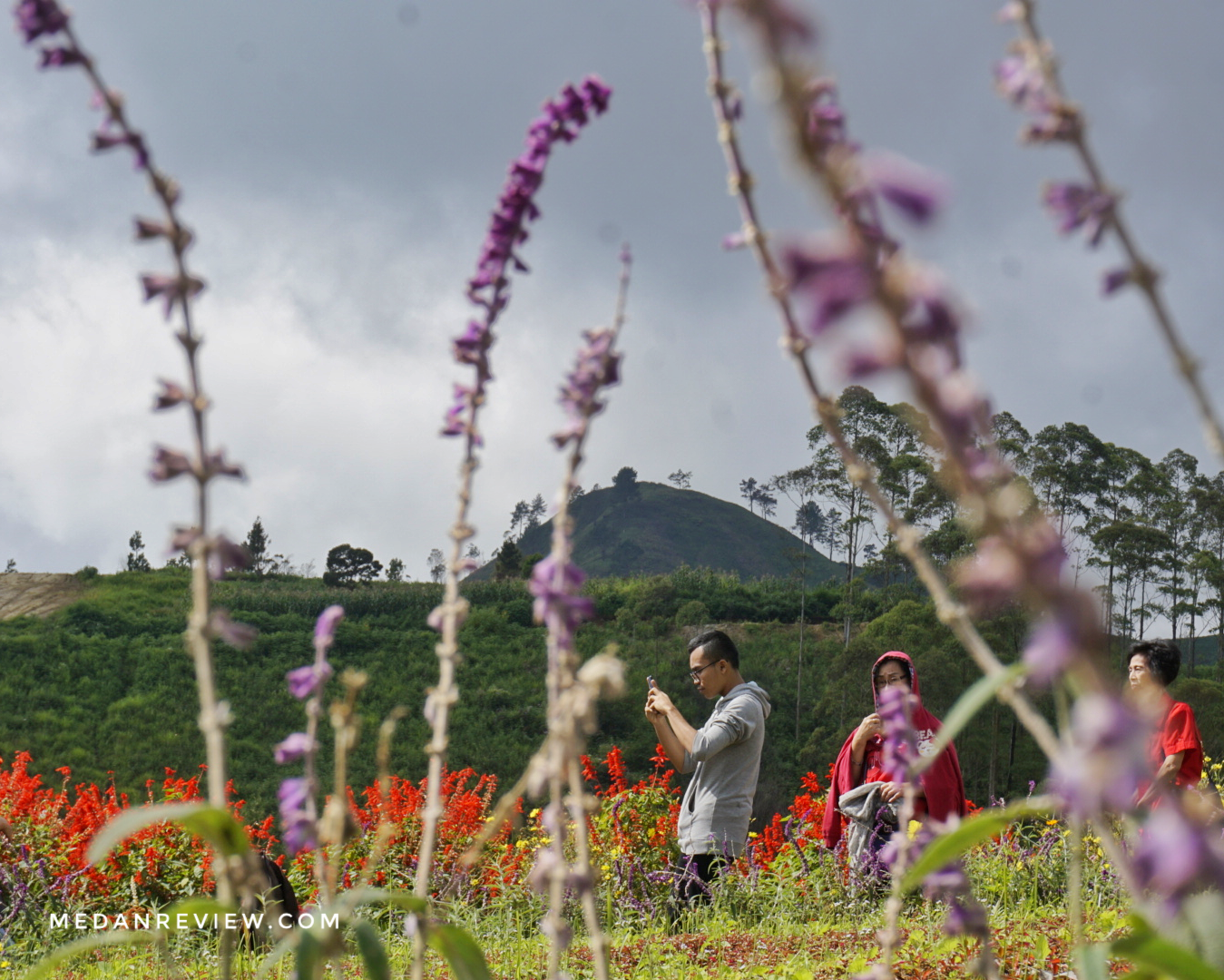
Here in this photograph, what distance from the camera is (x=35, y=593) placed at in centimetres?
4516

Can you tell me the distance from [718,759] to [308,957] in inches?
212

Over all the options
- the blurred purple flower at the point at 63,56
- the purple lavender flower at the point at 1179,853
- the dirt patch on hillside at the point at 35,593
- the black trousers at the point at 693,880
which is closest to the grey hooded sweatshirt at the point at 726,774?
the black trousers at the point at 693,880

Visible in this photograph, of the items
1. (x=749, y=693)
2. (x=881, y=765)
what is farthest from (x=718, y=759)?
(x=881, y=765)

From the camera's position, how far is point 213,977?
4516 mm

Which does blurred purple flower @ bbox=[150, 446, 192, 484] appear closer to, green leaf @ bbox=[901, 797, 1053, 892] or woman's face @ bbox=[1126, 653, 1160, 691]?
green leaf @ bbox=[901, 797, 1053, 892]

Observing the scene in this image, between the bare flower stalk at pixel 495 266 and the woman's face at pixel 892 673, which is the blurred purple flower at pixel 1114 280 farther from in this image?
the woman's face at pixel 892 673

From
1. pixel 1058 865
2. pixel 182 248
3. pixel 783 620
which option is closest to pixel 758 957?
pixel 1058 865

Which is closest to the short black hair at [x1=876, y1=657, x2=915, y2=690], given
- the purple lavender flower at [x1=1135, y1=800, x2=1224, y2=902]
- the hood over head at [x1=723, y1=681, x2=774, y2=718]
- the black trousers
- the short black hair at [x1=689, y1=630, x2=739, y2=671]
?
the hood over head at [x1=723, y1=681, x2=774, y2=718]

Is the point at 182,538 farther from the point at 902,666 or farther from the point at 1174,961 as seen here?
the point at 902,666

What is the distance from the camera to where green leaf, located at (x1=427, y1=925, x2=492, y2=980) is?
874 millimetres

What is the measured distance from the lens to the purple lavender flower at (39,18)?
88cm

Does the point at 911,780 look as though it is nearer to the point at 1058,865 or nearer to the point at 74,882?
the point at 1058,865

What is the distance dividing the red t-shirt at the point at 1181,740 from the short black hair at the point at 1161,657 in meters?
0.31

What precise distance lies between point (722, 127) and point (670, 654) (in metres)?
39.9
